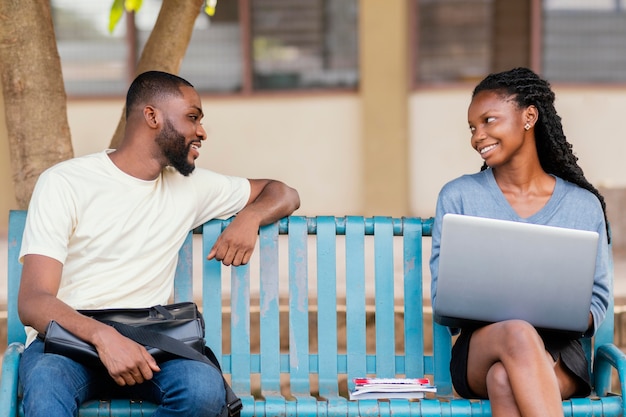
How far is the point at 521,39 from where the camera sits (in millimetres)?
8906

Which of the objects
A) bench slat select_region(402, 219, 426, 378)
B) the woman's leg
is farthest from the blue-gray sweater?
the woman's leg

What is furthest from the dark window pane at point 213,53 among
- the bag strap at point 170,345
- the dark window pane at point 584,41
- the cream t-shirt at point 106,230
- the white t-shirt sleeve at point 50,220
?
the bag strap at point 170,345

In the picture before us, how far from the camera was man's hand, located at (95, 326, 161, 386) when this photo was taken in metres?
3.05

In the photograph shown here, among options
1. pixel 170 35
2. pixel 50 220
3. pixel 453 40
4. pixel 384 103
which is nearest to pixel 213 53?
pixel 384 103

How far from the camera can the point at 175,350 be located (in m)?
3.21

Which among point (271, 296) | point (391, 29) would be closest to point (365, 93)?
point (391, 29)

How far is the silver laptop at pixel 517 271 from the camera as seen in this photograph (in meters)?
3.13

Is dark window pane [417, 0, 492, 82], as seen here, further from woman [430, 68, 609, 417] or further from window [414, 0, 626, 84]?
woman [430, 68, 609, 417]

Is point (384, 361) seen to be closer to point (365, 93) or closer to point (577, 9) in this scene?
point (365, 93)

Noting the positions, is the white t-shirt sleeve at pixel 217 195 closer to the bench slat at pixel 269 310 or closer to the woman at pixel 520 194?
the bench slat at pixel 269 310

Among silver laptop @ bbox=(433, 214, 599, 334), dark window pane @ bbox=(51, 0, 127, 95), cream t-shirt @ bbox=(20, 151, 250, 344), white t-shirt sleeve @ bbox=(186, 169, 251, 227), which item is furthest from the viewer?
dark window pane @ bbox=(51, 0, 127, 95)

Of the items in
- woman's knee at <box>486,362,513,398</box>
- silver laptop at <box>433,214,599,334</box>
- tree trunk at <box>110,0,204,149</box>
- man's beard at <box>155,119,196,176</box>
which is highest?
tree trunk at <box>110,0,204,149</box>

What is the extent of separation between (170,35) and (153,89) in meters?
0.83

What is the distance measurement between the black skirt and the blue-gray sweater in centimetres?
21
